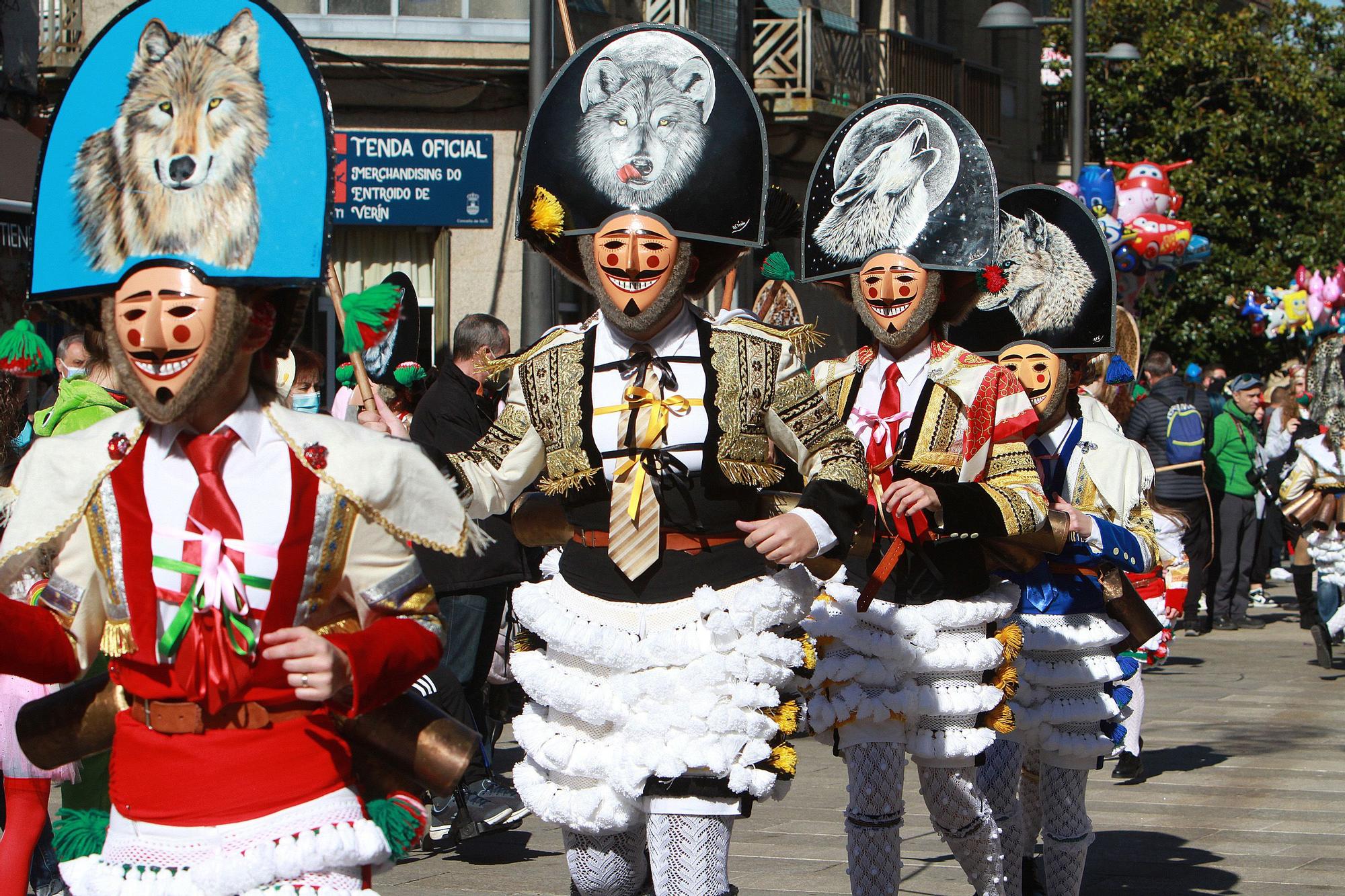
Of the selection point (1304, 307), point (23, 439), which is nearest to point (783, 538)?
point (23, 439)

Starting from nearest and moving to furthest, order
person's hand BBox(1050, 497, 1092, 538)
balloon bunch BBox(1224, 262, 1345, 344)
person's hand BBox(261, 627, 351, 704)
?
person's hand BBox(261, 627, 351, 704)
person's hand BBox(1050, 497, 1092, 538)
balloon bunch BBox(1224, 262, 1345, 344)

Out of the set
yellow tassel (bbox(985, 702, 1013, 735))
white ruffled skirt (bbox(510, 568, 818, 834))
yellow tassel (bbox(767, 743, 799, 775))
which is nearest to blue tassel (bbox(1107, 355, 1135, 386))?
yellow tassel (bbox(985, 702, 1013, 735))

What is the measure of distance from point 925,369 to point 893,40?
1744 cm

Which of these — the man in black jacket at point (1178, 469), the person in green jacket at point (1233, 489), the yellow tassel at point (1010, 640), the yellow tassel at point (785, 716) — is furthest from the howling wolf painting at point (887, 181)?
the person in green jacket at point (1233, 489)

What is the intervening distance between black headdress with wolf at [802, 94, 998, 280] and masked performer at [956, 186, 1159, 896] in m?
0.26

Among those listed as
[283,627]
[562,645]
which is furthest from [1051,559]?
[283,627]

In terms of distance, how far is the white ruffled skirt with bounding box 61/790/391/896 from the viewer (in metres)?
3.16

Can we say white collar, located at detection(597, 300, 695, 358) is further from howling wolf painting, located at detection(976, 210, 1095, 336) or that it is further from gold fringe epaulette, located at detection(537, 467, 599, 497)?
howling wolf painting, located at detection(976, 210, 1095, 336)

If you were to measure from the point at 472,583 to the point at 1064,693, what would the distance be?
264cm

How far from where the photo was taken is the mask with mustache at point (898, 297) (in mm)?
5734

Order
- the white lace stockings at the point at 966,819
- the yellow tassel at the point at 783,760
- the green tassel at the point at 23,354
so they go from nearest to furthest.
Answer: the yellow tassel at the point at 783,760 < the white lace stockings at the point at 966,819 < the green tassel at the point at 23,354

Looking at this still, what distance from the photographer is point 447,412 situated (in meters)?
8.01

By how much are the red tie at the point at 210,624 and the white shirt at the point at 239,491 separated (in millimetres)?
16

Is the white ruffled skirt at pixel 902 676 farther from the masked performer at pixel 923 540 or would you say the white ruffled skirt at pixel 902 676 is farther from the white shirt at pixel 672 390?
the white shirt at pixel 672 390
